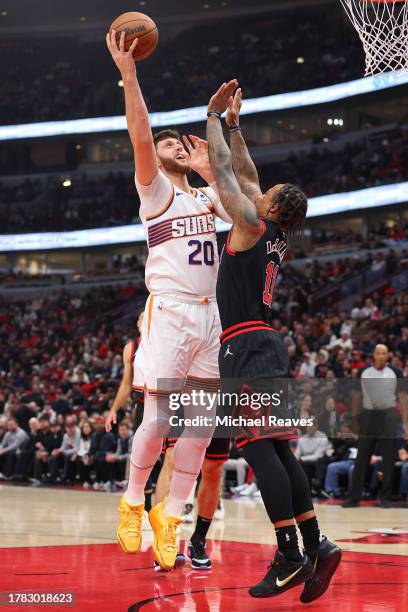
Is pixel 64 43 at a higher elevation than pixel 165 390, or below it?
higher

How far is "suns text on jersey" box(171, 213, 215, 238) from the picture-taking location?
5.50m

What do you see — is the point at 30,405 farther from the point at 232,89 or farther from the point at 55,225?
the point at 55,225

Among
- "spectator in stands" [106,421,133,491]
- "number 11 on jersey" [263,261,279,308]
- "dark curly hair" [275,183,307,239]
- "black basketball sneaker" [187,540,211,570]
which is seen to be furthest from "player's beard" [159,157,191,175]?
"spectator in stands" [106,421,133,491]

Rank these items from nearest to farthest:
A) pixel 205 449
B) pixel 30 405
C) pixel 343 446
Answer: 1. pixel 205 449
2. pixel 343 446
3. pixel 30 405

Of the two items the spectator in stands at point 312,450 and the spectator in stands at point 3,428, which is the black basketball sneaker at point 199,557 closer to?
the spectator in stands at point 312,450

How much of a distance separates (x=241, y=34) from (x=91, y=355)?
2041 centimetres

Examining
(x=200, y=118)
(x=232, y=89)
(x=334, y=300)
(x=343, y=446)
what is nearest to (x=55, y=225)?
(x=200, y=118)

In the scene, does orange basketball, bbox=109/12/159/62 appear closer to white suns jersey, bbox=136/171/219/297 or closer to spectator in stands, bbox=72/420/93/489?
white suns jersey, bbox=136/171/219/297

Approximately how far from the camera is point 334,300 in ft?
86.4

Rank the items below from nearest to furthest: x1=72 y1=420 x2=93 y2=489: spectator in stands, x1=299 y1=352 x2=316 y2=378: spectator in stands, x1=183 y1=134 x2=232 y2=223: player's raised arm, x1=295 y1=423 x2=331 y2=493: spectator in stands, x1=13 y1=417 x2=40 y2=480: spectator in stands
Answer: x1=183 y1=134 x2=232 y2=223: player's raised arm, x1=295 y1=423 x2=331 y2=493: spectator in stands, x1=72 y1=420 x2=93 y2=489: spectator in stands, x1=299 y1=352 x2=316 y2=378: spectator in stands, x1=13 y1=417 x2=40 y2=480: spectator in stands

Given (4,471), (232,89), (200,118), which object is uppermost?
(200,118)

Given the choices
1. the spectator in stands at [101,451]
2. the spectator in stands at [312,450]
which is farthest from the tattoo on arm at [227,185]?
the spectator in stands at [101,451]

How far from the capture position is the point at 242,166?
5.51 meters

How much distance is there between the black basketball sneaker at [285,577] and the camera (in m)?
4.53
